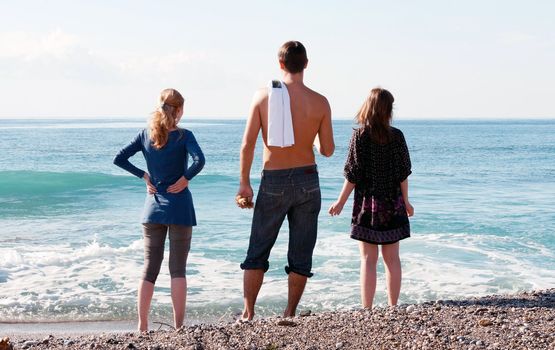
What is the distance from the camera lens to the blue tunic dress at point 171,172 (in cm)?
529

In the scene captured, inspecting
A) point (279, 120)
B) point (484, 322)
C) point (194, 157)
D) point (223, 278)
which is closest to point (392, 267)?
point (484, 322)

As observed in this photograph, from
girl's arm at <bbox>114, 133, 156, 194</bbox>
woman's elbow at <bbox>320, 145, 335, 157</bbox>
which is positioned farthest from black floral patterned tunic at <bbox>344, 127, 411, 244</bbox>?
girl's arm at <bbox>114, 133, 156, 194</bbox>

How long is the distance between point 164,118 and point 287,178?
963mm

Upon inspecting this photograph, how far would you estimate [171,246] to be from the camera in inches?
214

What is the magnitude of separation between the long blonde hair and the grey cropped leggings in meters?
0.60

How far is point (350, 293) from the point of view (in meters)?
8.77

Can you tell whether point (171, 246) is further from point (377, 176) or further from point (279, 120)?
point (377, 176)

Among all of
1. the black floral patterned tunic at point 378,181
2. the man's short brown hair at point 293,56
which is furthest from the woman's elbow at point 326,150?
the man's short brown hair at point 293,56

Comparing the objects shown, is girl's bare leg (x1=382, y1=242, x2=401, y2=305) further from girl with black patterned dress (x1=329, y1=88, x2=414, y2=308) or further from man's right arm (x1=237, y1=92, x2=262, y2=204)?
man's right arm (x1=237, y1=92, x2=262, y2=204)

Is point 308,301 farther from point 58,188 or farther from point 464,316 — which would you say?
point 58,188

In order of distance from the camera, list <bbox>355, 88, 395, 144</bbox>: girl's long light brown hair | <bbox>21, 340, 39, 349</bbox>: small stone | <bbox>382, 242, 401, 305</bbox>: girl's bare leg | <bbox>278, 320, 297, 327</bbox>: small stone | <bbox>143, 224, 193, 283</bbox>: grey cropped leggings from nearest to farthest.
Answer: <bbox>21, 340, 39, 349</bbox>: small stone → <bbox>278, 320, 297, 327</bbox>: small stone → <bbox>143, 224, 193, 283</bbox>: grey cropped leggings → <bbox>355, 88, 395, 144</bbox>: girl's long light brown hair → <bbox>382, 242, 401, 305</bbox>: girl's bare leg

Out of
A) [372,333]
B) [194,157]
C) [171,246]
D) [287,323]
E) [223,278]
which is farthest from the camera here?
[223,278]

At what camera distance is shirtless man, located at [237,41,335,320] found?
5.25 meters

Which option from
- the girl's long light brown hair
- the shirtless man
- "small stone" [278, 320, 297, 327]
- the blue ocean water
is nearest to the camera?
"small stone" [278, 320, 297, 327]
